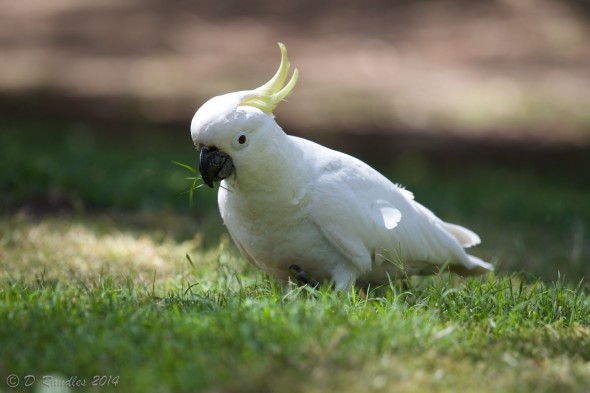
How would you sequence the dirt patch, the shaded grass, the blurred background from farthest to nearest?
the dirt patch → the blurred background → the shaded grass

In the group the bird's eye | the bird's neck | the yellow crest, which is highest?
the yellow crest

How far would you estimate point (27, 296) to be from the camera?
116 inches

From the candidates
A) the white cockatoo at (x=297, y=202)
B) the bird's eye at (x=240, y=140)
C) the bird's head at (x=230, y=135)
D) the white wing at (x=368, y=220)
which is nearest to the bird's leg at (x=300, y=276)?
the white cockatoo at (x=297, y=202)

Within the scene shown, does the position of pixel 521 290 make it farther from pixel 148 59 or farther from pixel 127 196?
pixel 148 59

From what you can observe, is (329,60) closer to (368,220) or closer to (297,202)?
(368,220)

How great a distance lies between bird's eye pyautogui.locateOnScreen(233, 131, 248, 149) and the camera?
10.2 feet

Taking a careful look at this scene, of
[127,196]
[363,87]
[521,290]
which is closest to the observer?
[521,290]

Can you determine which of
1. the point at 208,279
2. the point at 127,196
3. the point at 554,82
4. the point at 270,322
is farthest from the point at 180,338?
the point at 554,82

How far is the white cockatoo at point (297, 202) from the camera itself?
3156 mm

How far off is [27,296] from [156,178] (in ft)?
10.1

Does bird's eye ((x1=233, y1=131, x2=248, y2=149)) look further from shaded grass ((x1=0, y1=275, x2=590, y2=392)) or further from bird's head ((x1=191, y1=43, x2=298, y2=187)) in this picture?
shaded grass ((x1=0, y1=275, x2=590, y2=392))

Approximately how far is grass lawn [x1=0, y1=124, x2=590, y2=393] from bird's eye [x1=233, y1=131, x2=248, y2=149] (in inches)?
23.3

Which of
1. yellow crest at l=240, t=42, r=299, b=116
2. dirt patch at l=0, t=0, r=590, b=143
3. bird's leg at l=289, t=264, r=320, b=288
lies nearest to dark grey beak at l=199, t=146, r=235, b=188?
yellow crest at l=240, t=42, r=299, b=116

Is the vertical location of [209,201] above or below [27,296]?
below
